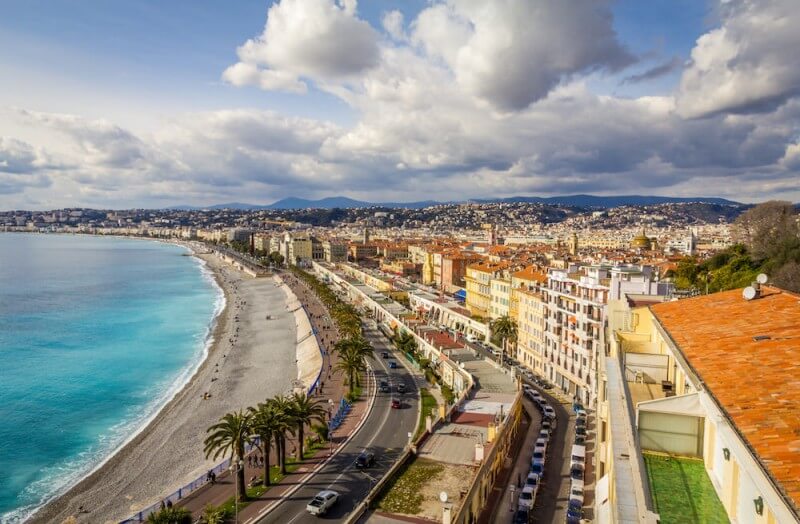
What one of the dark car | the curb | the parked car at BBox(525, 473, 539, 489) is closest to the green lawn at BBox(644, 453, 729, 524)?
the parked car at BBox(525, 473, 539, 489)

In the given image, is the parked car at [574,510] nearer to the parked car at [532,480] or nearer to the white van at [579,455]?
the parked car at [532,480]

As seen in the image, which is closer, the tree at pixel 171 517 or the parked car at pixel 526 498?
the tree at pixel 171 517

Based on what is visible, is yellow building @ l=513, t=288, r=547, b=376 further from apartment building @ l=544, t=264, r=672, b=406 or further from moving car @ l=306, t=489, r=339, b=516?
moving car @ l=306, t=489, r=339, b=516

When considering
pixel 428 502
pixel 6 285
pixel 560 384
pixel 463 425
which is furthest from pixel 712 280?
pixel 6 285

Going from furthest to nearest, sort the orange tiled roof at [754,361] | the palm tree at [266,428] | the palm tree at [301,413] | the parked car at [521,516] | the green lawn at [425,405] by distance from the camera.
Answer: the green lawn at [425,405] < the palm tree at [301,413] < the palm tree at [266,428] < the parked car at [521,516] < the orange tiled roof at [754,361]

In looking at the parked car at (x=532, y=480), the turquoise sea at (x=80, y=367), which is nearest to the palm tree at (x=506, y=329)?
the parked car at (x=532, y=480)

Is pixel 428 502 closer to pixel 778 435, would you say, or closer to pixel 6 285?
pixel 778 435
